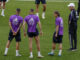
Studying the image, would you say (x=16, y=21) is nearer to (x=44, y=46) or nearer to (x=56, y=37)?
(x=56, y=37)

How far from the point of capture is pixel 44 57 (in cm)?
1521

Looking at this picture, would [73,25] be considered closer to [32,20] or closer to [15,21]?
[32,20]

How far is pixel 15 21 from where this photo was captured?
15016 mm

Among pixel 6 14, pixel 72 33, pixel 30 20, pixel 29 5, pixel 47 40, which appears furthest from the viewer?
pixel 29 5

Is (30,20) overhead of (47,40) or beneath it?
overhead

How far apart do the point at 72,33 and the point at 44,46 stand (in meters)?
1.88

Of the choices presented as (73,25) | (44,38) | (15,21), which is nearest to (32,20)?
(15,21)

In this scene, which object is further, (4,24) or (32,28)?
(4,24)

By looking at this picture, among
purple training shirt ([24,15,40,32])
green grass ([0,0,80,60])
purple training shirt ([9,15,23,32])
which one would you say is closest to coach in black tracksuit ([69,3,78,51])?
green grass ([0,0,80,60])

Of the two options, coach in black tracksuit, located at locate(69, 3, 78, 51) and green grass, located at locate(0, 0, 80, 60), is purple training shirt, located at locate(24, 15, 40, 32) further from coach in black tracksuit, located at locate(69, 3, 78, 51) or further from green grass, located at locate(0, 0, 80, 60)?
coach in black tracksuit, located at locate(69, 3, 78, 51)

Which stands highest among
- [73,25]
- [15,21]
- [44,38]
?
[15,21]

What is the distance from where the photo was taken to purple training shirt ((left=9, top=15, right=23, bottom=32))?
15016 millimetres

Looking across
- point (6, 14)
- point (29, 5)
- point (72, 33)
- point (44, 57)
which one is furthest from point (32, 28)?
point (29, 5)

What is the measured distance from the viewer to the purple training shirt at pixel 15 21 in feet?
49.3
